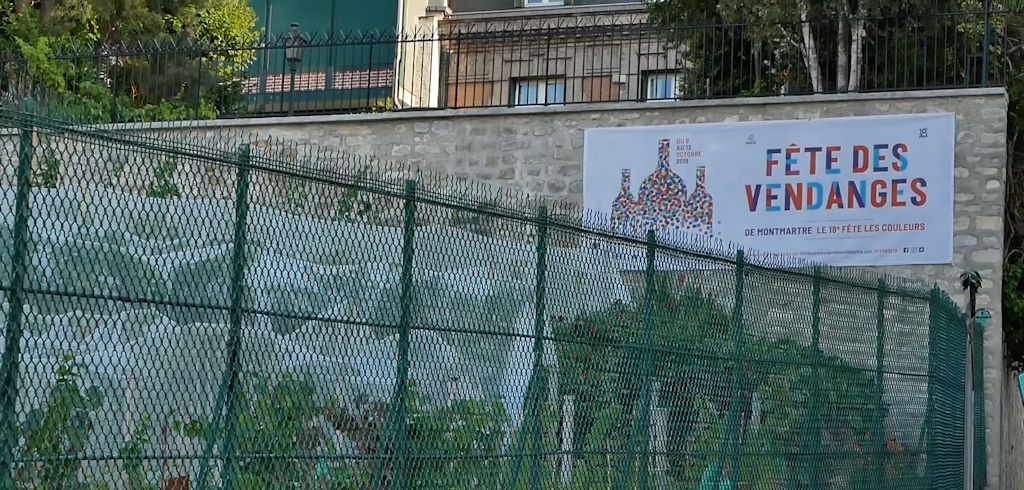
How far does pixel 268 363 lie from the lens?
6195 mm

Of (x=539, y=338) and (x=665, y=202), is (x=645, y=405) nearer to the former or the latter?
(x=539, y=338)

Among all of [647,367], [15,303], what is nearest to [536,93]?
[647,367]

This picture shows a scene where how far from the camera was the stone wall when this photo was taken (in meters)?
16.4

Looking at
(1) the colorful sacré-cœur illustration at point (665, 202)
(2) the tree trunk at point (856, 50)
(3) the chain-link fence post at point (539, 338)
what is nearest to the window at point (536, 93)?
(1) the colorful sacré-cœur illustration at point (665, 202)

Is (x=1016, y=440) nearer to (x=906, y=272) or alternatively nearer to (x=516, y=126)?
(x=906, y=272)

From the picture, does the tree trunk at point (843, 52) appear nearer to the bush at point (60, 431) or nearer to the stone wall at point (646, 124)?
the stone wall at point (646, 124)

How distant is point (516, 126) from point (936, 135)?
193 inches

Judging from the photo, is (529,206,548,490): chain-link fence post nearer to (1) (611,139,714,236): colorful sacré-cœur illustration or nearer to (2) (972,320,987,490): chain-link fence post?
(2) (972,320,987,490): chain-link fence post

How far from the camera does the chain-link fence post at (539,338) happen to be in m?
7.74

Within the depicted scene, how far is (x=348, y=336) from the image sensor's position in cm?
662

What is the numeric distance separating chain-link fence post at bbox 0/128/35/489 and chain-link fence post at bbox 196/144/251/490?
955 millimetres

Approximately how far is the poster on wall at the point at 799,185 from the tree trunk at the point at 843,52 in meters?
1.25

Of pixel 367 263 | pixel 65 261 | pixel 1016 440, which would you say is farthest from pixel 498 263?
pixel 1016 440

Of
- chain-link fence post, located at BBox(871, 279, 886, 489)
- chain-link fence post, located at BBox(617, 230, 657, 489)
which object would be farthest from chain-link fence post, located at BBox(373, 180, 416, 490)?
chain-link fence post, located at BBox(871, 279, 886, 489)
